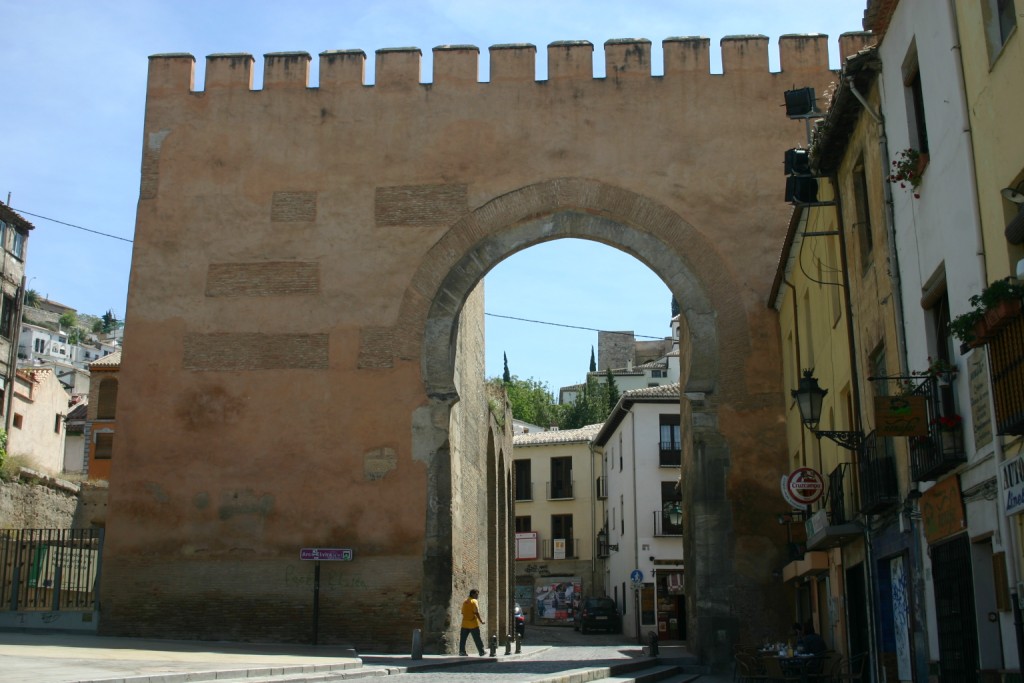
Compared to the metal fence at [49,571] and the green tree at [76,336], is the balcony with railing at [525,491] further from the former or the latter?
the green tree at [76,336]

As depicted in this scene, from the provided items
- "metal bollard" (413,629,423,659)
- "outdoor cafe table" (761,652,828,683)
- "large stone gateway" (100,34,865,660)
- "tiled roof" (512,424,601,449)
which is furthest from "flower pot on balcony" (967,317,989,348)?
"tiled roof" (512,424,601,449)

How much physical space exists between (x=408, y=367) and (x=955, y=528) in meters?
9.86

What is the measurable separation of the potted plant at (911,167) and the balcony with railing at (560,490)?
37.0 metres

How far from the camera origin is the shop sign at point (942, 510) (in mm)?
8633

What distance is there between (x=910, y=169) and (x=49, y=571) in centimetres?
1403

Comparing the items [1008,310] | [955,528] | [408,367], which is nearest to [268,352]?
[408,367]

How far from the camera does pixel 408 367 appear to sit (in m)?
17.2

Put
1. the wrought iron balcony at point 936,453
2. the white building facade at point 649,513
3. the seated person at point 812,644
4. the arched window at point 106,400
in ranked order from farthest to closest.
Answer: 1. the arched window at point 106,400
2. the white building facade at point 649,513
3. the seated person at point 812,644
4. the wrought iron balcony at point 936,453

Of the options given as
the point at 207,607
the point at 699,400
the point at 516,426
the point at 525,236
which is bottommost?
the point at 207,607

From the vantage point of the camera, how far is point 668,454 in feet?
121

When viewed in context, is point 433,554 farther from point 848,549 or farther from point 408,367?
point 848,549

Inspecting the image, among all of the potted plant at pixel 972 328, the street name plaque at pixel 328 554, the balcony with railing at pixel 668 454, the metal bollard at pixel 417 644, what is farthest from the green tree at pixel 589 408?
the potted plant at pixel 972 328

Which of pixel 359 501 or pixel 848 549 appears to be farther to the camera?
pixel 359 501

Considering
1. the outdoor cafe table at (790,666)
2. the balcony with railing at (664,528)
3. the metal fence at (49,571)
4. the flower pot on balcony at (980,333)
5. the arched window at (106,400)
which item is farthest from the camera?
the arched window at (106,400)
